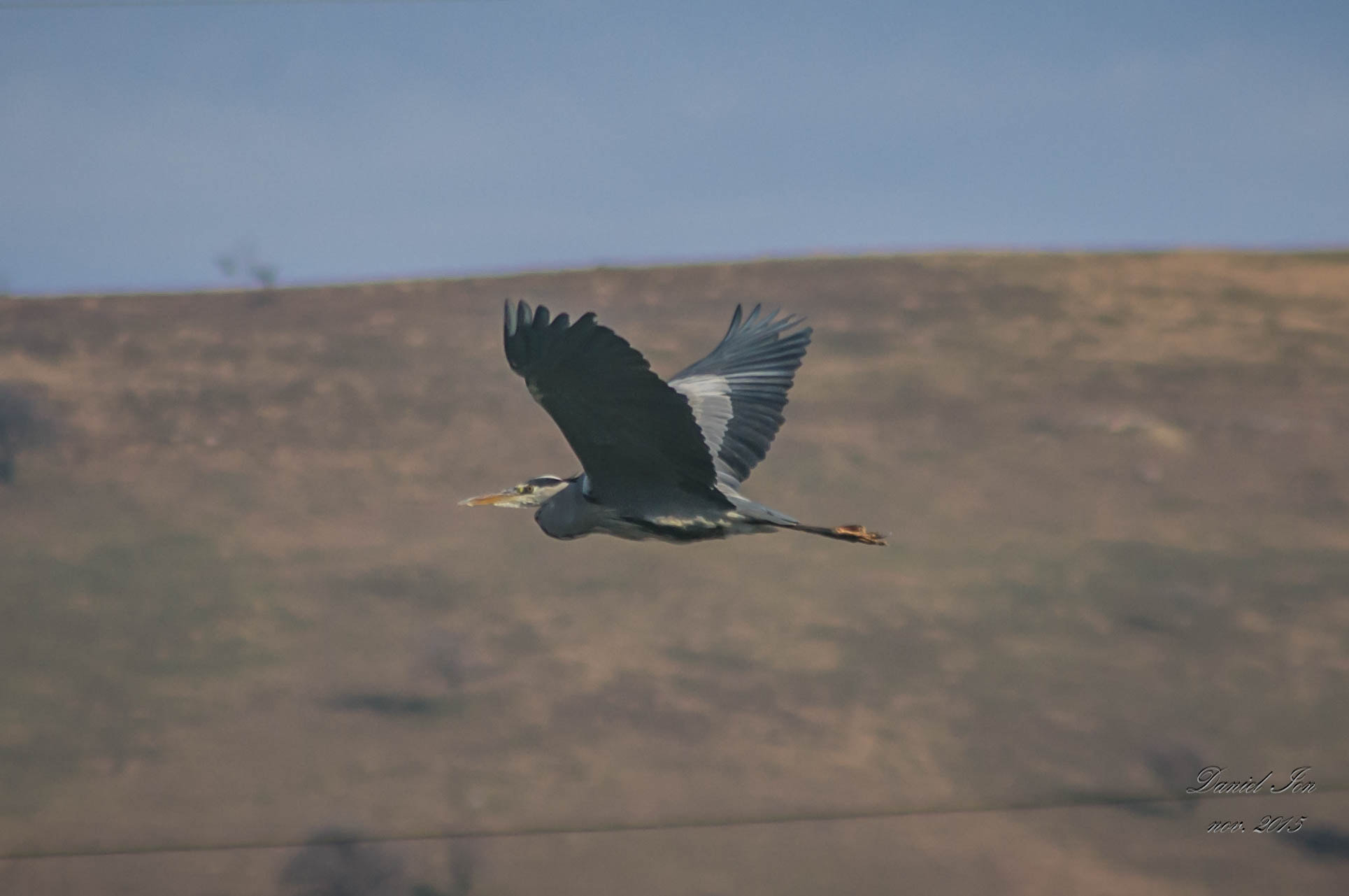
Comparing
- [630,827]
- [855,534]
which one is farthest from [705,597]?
[855,534]

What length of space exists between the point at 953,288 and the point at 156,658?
2021 cm

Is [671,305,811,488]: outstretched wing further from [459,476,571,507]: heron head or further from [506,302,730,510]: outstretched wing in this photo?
[506,302,730,510]: outstretched wing

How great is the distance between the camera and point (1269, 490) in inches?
1083

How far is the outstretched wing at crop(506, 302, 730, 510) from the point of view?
5.93 m

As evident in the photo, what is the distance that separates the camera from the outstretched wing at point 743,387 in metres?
8.21

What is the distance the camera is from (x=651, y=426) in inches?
257

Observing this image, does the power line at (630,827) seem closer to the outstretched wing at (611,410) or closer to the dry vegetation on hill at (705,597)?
the dry vegetation on hill at (705,597)

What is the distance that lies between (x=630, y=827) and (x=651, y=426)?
13.0 m

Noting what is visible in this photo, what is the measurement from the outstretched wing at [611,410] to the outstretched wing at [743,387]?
998 millimetres

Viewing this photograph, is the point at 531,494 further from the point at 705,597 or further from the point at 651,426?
the point at 705,597

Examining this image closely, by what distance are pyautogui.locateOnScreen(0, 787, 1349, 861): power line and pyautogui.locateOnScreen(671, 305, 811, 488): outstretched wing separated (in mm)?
11094

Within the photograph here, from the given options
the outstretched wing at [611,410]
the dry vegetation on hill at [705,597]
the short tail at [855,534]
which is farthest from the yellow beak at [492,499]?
the dry vegetation on hill at [705,597]

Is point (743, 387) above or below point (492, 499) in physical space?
above

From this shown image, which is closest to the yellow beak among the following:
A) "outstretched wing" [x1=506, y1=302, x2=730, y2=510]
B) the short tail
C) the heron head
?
the heron head
